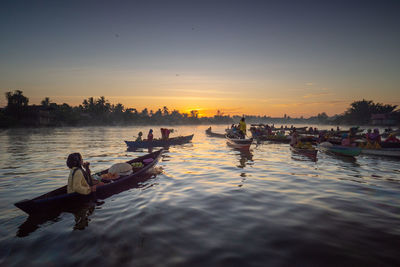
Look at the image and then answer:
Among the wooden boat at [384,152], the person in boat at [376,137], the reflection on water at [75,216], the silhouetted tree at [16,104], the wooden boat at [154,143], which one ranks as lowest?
the reflection on water at [75,216]

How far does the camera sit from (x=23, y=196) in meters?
9.00

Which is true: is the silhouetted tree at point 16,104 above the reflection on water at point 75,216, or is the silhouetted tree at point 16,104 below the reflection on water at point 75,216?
above

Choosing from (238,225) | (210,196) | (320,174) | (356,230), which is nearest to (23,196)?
(210,196)

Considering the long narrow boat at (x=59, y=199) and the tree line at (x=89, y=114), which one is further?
the tree line at (x=89, y=114)

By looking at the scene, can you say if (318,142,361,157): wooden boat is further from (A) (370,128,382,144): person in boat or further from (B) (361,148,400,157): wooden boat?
(A) (370,128,382,144): person in boat

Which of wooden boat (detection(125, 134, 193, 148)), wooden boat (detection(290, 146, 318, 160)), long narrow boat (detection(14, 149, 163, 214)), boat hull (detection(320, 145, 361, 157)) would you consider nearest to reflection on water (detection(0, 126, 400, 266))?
long narrow boat (detection(14, 149, 163, 214))

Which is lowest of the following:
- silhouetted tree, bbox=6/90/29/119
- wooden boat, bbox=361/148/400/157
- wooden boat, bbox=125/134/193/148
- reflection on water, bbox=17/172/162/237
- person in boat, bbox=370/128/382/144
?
reflection on water, bbox=17/172/162/237

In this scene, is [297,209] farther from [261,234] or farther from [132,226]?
[132,226]

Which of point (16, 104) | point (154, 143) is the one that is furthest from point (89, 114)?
point (154, 143)

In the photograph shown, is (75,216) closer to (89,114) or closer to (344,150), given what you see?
(344,150)

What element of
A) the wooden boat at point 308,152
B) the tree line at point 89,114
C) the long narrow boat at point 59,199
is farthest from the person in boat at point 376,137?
the tree line at point 89,114

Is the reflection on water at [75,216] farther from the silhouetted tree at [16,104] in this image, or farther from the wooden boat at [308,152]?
the silhouetted tree at [16,104]

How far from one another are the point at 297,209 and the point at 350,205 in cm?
218

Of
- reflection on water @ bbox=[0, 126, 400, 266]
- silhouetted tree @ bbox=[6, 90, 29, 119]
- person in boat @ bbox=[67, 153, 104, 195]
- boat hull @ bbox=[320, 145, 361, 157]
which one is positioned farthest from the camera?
silhouetted tree @ bbox=[6, 90, 29, 119]
